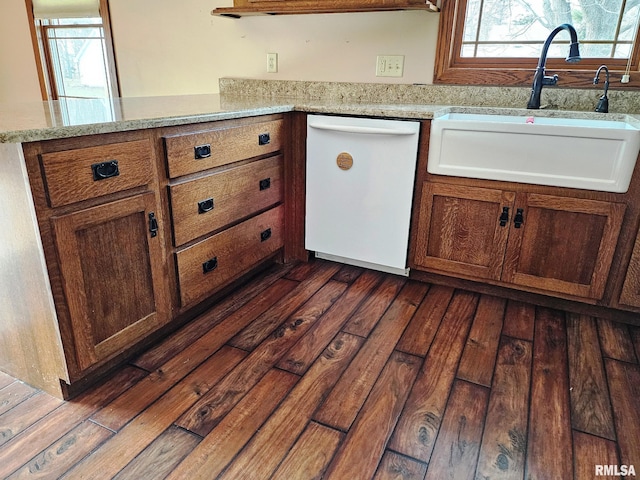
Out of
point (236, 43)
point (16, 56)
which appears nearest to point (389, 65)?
point (236, 43)

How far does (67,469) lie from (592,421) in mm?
1514

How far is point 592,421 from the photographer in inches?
53.6

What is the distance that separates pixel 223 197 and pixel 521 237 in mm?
1297

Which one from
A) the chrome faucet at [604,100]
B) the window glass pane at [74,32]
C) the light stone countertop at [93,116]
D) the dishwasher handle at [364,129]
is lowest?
the dishwasher handle at [364,129]

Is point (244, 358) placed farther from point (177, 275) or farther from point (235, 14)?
point (235, 14)

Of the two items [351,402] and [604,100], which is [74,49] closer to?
[351,402]

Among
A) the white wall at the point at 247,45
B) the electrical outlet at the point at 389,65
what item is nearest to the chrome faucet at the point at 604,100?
the white wall at the point at 247,45

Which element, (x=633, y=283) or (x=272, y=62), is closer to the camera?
(x=633, y=283)

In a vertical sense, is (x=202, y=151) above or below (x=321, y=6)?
below

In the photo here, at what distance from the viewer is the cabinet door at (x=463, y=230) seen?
1964mm

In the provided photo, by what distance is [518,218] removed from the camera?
1.91m

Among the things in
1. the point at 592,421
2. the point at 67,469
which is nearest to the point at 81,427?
the point at 67,469

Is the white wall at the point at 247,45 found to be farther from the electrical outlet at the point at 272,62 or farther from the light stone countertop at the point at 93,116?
the light stone countertop at the point at 93,116

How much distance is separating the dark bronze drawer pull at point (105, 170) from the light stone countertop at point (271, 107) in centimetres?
10
